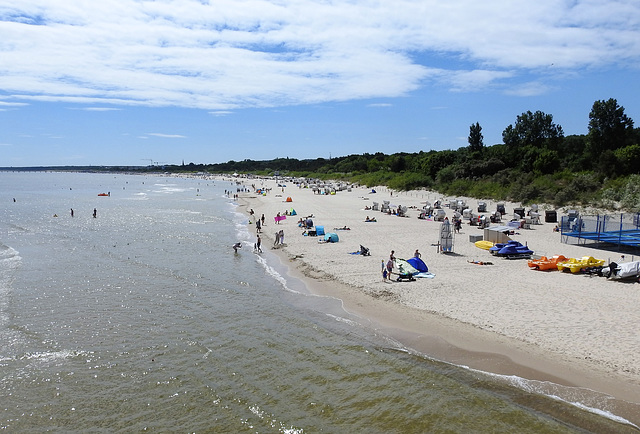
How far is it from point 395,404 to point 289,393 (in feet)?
7.80

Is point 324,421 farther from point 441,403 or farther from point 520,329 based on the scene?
point 520,329

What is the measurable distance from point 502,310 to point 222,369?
28.9 ft

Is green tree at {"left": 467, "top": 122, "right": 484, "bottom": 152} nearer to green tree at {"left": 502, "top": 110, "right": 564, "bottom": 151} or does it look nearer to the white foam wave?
green tree at {"left": 502, "top": 110, "right": 564, "bottom": 151}

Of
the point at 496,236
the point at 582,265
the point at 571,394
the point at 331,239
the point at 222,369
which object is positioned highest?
the point at 496,236

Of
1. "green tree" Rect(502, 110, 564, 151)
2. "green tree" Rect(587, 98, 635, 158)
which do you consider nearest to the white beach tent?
"green tree" Rect(587, 98, 635, 158)

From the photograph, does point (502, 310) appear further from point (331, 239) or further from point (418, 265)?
point (331, 239)

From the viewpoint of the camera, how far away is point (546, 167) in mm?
57906

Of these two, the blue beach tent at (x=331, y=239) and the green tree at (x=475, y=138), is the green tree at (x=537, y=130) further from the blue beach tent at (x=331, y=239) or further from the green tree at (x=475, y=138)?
the blue beach tent at (x=331, y=239)

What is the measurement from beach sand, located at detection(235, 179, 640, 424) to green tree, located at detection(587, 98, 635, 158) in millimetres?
44382

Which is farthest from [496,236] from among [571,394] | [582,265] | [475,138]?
[475,138]

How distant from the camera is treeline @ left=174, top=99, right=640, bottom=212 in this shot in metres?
43.0

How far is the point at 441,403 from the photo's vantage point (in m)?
10.2

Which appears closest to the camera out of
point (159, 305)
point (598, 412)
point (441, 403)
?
point (598, 412)

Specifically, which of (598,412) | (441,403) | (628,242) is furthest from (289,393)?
(628,242)
